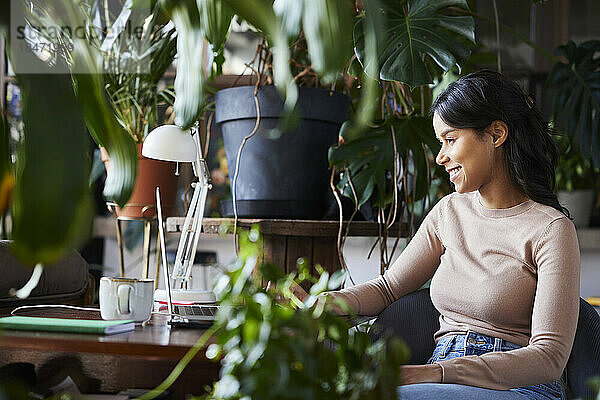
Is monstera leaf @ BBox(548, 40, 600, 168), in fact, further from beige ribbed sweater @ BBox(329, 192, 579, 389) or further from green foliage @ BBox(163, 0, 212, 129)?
green foliage @ BBox(163, 0, 212, 129)

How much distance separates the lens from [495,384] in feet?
4.16

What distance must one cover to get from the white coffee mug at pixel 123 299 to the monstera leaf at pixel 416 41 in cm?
78

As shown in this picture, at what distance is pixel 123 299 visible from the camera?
137 centimetres

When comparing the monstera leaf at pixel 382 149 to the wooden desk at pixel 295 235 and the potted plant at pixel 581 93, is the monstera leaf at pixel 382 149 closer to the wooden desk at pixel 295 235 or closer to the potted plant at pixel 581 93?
the wooden desk at pixel 295 235

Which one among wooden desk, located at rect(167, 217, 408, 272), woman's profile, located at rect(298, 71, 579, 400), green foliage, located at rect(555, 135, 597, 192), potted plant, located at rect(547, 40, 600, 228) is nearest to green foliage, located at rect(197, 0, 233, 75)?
woman's profile, located at rect(298, 71, 579, 400)

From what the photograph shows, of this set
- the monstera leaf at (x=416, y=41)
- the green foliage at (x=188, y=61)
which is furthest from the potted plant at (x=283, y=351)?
the monstera leaf at (x=416, y=41)

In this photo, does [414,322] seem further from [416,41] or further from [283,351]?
[283,351]

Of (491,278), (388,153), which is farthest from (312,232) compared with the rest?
(491,278)

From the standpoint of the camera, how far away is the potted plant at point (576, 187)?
3.48m

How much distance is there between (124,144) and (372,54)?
20cm

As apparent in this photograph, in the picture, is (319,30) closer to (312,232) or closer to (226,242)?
(312,232)

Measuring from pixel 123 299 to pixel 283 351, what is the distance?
94cm

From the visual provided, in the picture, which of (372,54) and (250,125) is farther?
(250,125)

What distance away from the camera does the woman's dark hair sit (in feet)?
5.14
